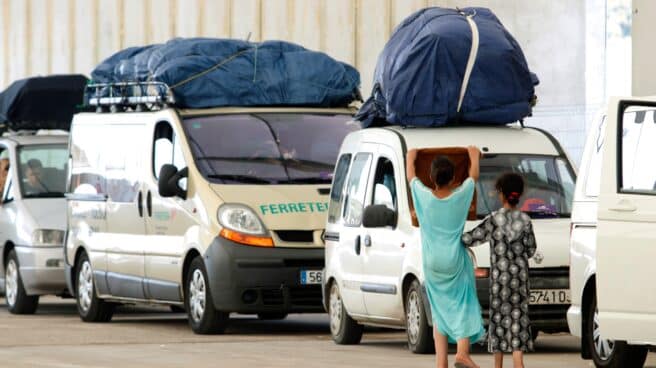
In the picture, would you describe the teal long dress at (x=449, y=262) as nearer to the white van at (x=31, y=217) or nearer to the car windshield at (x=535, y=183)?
the car windshield at (x=535, y=183)

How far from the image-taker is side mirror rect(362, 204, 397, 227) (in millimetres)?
15414

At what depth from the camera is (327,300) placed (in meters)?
17.0

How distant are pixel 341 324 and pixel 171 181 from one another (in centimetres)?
252

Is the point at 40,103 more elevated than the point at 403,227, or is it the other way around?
the point at 40,103

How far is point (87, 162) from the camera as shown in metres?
20.9

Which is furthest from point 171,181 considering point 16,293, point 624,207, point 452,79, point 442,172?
point 624,207

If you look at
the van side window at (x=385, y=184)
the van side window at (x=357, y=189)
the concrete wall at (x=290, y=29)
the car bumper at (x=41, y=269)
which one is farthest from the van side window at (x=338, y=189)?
the concrete wall at (x=290, y=29)

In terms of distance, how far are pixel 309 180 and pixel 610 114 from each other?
584 cm

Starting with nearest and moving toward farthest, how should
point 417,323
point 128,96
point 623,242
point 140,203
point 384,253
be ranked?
1. point 623,242
2. point 417,323
3. point 384,253
4. point 140,203
5. point 128,96

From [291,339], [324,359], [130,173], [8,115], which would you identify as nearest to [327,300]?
[291,339]

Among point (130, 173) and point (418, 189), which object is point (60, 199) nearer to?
point (130, 173)

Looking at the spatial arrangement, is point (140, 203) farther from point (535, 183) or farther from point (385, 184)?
point (535, 183)

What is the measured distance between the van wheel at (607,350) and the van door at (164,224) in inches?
218

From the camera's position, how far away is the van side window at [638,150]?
40.7 ft
